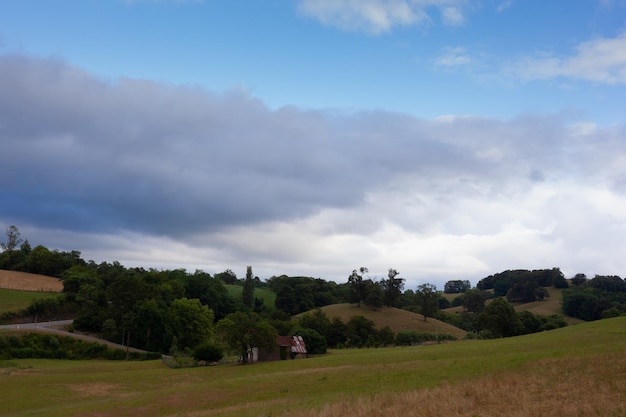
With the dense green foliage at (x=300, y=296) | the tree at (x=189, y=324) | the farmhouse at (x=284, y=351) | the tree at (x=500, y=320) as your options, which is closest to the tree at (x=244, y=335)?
the farmhouse at (x=284, y=351)

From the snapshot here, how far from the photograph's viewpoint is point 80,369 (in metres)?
62.1

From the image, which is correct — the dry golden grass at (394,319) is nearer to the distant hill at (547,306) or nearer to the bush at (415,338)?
the bush at (415,338)

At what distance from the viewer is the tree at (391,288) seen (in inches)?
5881

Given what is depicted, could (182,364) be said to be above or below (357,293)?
below

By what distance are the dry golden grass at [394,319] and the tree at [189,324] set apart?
37842mm

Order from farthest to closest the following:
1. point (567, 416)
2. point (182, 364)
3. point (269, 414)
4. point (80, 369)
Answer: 1. point (182, 364)
2. point (80, 369)
3. point (269, 414)
4. point (567, 416)

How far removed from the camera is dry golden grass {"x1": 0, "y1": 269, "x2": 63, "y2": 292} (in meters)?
117

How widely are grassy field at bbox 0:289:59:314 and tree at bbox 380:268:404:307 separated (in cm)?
8718

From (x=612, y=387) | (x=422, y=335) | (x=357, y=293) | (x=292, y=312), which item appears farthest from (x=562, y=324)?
(x=612, y=387)

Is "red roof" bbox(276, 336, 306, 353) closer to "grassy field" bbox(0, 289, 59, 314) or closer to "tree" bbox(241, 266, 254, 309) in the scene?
"grassy field" bbox(0, 289, 59, 314)

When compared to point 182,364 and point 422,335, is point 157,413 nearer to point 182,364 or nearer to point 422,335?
point 182,364

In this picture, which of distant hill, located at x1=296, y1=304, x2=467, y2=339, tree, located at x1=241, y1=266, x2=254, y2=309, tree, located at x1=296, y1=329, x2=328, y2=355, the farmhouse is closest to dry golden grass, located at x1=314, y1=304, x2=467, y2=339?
distant hill, located at x1=296, y1=304, x2=467, y2=339

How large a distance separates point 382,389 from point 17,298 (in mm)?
101935

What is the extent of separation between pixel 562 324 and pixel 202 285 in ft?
290
